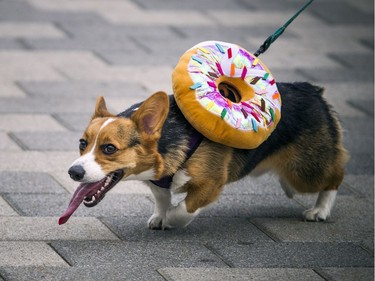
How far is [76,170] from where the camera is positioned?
18.7 feet

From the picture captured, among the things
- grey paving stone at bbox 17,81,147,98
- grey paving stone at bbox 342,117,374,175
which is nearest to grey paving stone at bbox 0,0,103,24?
grey paving stone at bbox 17,81,147,98

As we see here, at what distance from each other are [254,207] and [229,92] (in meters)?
1.09

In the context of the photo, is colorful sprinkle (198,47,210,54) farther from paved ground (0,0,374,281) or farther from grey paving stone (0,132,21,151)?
grey paving stone (0,132,21,151)

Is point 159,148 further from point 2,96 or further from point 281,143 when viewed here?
point 2,96

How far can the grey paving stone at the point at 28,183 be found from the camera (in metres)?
7.10

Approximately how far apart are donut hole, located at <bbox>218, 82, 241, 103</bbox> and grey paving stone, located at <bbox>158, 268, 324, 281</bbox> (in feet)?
3.81

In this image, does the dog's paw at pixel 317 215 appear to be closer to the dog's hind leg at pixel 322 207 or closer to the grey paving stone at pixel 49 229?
the dog's hind leg at pixel 322 207

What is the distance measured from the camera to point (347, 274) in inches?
237

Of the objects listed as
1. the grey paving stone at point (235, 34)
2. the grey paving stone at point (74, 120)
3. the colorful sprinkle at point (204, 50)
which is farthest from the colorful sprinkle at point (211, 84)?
the grey paving stone at point (235, 34)

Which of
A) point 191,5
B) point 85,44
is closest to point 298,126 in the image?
point 85,44

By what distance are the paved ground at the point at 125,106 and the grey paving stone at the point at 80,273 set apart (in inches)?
0.5

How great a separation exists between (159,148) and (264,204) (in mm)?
1434

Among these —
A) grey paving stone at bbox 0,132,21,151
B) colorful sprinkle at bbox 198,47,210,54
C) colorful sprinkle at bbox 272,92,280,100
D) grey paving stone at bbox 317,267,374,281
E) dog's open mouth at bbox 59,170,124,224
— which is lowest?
grey paving stone at bbox 0,132,21,151

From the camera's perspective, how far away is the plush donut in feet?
20.0
